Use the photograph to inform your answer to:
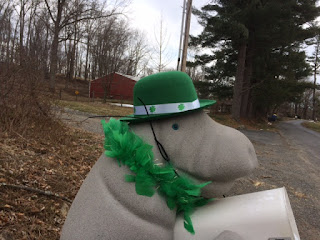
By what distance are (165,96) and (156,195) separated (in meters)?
0.59

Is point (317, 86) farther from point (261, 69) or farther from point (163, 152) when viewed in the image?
point (163, 152)

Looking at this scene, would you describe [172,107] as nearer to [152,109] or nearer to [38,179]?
[152,109]

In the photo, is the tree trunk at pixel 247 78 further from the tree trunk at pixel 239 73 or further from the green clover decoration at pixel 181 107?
the green clover decoration at pixel 181 107

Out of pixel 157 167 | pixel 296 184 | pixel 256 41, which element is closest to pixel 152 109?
pixel 157 167

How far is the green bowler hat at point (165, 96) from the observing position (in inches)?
60.4

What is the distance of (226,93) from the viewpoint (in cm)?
1925

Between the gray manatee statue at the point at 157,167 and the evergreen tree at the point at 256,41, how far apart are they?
487 inches

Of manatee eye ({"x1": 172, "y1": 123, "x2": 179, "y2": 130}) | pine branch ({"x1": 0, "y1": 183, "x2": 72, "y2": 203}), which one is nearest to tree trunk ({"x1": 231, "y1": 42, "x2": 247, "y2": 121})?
pine branch ({"x1": 0, "y1": 183, "x2": 72, "y2": 203})

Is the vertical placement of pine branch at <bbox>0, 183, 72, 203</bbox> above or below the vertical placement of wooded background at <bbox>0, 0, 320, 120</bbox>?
below

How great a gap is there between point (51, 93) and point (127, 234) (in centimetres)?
545

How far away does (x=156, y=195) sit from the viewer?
1393 millimetres

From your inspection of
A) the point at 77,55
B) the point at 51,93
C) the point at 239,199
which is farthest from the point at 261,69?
the point at 77,55

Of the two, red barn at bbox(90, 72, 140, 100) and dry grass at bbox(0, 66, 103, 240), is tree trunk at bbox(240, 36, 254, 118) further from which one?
red barn at bbox(90, 72, 140, 100)

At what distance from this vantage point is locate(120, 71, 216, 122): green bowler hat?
5.04 ft
